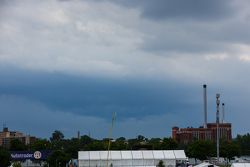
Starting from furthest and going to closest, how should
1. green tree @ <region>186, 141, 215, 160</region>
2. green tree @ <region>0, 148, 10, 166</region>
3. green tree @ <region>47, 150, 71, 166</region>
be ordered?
green tree @ <region>186, 141, 215, 160</region> < green tree @ <region>47, 150, 71, 166</region> < green tree @ <region>0, 148, 10, 166</region>

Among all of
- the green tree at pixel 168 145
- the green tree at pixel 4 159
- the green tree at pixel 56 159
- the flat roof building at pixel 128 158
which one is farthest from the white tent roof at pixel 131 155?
the green tree at pixel 168 145

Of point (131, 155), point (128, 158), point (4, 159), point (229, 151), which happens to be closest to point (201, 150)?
point (229, 151)

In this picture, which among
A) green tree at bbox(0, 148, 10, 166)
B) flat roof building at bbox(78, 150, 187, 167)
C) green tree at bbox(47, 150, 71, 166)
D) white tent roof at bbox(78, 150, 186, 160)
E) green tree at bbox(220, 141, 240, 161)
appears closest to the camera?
green tree at bbox(0, 148, 10, 166)

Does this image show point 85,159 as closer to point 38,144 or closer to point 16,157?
point 16,157

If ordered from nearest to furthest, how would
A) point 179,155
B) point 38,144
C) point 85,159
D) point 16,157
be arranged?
point 85,159
point 179,155
point 16,157
point 38,144

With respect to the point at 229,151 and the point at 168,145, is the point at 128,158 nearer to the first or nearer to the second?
the point at 229,151

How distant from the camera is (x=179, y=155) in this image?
102125mm

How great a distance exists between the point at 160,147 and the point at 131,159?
46.0m

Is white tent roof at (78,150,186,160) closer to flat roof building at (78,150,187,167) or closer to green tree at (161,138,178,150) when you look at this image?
flat roof building at (78,150,187,167)

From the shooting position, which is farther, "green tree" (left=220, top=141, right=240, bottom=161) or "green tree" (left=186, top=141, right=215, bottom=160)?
"green tree" (left=220, top=141, right=240, bottom=161)

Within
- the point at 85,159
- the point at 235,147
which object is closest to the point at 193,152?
the point at 235,147

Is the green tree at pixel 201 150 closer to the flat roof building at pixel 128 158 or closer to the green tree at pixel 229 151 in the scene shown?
the green tree at pixel 229 151

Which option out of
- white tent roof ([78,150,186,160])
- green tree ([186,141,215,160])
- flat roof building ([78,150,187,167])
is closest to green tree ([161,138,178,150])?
green tree ([186,141,215,160])

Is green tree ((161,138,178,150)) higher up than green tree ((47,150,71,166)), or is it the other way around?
green tree ((161,138,178,150))
